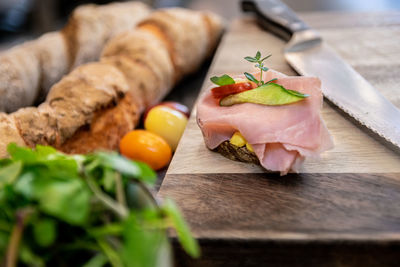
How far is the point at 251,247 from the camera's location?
679 millimetres

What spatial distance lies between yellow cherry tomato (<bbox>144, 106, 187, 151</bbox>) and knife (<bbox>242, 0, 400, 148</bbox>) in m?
0.40

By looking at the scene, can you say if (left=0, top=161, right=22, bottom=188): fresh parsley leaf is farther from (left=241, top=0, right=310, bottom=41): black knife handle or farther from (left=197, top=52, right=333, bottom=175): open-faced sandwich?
(left=241, top=0, right=310, bottom=41): black knife handle

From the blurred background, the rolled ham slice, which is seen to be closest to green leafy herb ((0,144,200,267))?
the rolled ham slice

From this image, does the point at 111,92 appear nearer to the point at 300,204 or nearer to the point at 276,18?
the point at 300,204

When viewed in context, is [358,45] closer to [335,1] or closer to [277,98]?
[277,98]

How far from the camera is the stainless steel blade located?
0.95m

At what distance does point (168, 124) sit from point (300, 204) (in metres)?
0.56

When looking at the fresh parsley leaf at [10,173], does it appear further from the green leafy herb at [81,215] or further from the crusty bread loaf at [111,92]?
the crusty bread loaf at [111,92]

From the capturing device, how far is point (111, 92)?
3.95ft

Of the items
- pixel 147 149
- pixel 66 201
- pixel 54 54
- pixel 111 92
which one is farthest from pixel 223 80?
pixel 54 54

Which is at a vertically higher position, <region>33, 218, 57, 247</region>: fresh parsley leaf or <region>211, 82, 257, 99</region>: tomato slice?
<region>33, 218, 57, 247</region>: fresh parsley leaf

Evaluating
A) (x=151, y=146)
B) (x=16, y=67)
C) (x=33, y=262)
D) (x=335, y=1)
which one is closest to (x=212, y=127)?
(x=151, y=146)

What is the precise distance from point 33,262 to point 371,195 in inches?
22.9

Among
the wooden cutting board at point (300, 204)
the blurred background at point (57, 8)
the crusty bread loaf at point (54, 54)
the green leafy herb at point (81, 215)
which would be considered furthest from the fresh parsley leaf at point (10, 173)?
the blurred background at point (57, 8)
